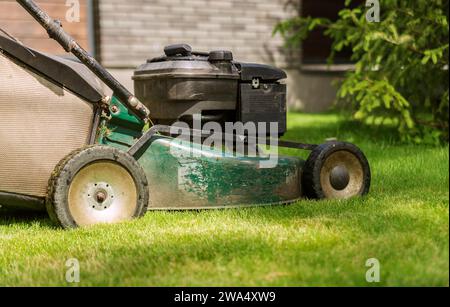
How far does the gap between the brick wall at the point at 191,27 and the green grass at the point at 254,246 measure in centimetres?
573

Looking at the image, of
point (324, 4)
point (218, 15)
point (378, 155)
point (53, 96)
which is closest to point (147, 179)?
point (53, 96)

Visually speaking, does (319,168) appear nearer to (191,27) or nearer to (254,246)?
(254,246)

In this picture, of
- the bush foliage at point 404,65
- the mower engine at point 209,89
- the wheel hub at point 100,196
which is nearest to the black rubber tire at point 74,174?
the wheel hub at point 100,196

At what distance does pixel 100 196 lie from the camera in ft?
11.6

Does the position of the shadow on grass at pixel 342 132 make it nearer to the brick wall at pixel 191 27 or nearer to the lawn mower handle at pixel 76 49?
the brick wall at pixel 191 27

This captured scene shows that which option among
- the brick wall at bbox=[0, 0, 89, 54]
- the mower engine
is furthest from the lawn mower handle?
the brick wall at bbox=[0, 0, 89, 54]

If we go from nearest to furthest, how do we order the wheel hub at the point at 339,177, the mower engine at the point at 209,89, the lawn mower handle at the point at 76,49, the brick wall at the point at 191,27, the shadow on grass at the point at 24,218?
the lawn mower handle at the point at 76,49 → the shadow on grass at the point at 24,218 → the mower engine at the point at 209,89 → the wheel hub at the point at 339,177 → the brick wall at the point at 191,27

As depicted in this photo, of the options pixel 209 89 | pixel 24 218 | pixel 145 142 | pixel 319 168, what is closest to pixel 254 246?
pixel 145 142

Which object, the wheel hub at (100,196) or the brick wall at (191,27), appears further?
the brick wall at (191,27)

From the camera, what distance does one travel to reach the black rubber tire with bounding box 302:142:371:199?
4008mm

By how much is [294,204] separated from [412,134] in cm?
327

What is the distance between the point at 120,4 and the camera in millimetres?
9492

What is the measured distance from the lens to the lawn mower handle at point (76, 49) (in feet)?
11.4

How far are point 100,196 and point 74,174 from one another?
21 cm
